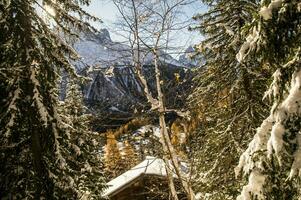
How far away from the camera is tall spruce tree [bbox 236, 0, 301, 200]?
183 inches

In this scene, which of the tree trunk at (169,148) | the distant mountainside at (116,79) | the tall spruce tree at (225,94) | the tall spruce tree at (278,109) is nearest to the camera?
the tall spruce tree at (278,109)

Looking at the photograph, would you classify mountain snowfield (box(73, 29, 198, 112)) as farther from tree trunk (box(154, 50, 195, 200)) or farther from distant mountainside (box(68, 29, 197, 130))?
tree trunk (box(154, 50, 195, 200))

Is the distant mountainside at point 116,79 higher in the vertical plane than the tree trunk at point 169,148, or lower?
higher

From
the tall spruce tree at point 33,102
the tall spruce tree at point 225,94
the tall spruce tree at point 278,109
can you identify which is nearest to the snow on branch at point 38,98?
the tall spruce tree at point 33,102

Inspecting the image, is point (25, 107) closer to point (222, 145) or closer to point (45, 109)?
point (45, 109)

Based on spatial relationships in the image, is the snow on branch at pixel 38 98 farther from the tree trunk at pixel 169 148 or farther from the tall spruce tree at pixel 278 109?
the tall spruce tree at pixel 278 109

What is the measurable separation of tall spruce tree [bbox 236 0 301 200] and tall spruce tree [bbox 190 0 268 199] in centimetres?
693

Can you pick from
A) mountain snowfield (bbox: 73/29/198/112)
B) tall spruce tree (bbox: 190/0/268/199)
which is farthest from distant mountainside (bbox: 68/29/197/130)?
tall spruce tree (bbox: 190/0/268/199)

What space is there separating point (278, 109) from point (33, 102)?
804 cm

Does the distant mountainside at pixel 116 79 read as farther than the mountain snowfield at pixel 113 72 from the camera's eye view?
No

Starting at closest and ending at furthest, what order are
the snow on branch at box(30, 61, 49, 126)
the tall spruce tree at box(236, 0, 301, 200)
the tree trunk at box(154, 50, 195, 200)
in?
the tall spruce tree at box(236, 0, 301, 200)
the snow on branch at box(30, 61, 49, 126)
the tree trunk at box(154, 50, 195, 200)

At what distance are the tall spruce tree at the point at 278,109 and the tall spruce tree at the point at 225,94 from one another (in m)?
6.93

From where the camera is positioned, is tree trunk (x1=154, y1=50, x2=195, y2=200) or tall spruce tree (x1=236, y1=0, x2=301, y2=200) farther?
tree trunk (x1=154, y1=50, x2=195, y2=200)

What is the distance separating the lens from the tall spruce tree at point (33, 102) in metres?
11.4
